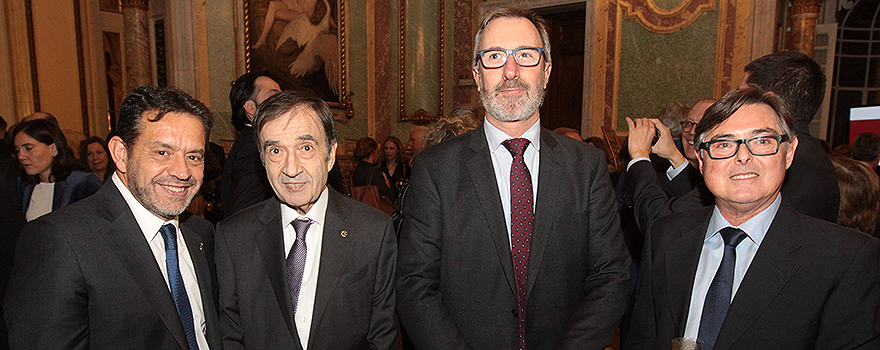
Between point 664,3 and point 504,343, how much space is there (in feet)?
22.0

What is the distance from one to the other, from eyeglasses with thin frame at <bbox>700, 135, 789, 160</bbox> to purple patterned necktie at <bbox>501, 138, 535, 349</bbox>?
1.90 feet

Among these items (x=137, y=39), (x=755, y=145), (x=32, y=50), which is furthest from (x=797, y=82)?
(x=32, y=50)

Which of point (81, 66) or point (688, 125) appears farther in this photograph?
point (81, 66)

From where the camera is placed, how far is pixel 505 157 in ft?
5.83

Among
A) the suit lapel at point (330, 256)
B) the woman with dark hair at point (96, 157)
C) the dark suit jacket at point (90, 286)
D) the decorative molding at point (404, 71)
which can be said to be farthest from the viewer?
the decorative molding at point (404, 71)

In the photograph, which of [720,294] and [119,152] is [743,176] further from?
[119,152]

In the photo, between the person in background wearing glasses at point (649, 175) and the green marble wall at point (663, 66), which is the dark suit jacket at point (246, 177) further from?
the green marble wall at point (663, 66)

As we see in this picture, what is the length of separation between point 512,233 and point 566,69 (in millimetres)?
7538

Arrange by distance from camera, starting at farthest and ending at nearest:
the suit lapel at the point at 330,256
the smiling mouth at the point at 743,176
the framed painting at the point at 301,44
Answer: the framed painting at the point at 301,44
the suit lapel at the point at 330,256
the smiling mouth at the point at 743,176

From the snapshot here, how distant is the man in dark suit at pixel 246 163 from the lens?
7.88ft

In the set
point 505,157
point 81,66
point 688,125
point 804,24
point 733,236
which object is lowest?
point 733,236

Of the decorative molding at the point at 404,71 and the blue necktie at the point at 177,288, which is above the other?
the decorative molding at the point at 404,71

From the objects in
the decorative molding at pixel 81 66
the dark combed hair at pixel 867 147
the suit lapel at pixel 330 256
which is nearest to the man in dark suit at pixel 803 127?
the suit lapel at pixel 330 256

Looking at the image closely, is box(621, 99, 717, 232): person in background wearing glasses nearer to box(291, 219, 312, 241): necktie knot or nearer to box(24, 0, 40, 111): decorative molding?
box(291, 219, 312, 241): necktie knot
